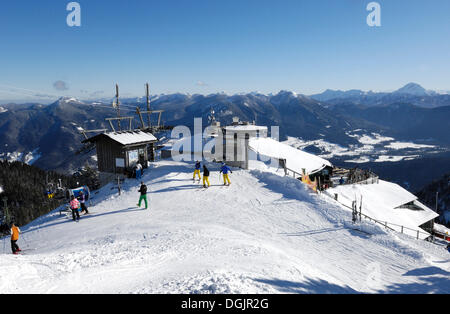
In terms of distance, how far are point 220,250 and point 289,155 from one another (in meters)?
28.4

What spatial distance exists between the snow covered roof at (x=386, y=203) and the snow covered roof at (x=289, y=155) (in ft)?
15.3

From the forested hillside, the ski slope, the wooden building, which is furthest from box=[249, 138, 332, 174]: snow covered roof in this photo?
the forested hillside

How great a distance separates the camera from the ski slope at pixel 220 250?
803 centimetres

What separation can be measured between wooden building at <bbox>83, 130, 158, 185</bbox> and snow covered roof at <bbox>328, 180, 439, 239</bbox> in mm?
20999

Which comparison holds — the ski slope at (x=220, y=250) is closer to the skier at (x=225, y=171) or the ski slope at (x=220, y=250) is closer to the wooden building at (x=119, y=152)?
the skier at (x=225, y=171)

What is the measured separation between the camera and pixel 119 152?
25156 millimetres

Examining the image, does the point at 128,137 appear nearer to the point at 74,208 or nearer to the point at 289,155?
the point at 74,208

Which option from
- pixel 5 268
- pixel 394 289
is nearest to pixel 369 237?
pixel 394 289

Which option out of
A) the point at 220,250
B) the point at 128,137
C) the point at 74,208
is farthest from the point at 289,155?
the point at 220,250

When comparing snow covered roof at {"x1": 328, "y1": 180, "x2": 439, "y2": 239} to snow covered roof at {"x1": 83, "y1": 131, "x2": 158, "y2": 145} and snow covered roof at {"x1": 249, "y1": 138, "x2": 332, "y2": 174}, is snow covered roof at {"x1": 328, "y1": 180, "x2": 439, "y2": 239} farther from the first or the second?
snow covered roof at {"x1": 83, "y1": 131, "x2": 158, "y2": 145}

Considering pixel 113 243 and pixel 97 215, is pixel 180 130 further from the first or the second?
pixel 113 243
